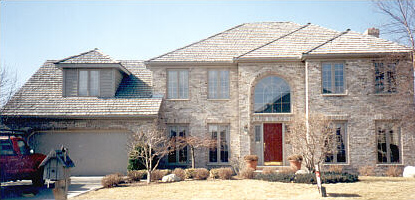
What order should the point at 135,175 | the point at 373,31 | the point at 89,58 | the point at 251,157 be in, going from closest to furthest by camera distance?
the point at 135,175 → the point at 251,157 → the point at 89,58 → the point at 373,31

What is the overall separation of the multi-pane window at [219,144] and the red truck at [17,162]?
27.3ft

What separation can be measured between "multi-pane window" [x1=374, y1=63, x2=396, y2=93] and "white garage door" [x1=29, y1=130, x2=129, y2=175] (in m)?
12.9

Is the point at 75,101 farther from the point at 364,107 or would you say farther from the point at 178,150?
the point at 364,107

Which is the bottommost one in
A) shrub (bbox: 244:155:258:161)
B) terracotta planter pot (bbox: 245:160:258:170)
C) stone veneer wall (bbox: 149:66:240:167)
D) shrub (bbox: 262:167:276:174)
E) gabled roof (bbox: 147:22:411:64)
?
shrub (bbox: 262:167:276:174)

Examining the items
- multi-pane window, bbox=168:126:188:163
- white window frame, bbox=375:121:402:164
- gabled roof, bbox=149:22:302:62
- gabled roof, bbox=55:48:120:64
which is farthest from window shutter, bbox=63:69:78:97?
white window frame, bbox=375:121:402:164

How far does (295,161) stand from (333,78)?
4.62 metres

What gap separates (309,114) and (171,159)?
24.8ft

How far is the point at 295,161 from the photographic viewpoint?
1631 centimetres

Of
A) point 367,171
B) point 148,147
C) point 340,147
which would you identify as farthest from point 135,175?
point 367,171

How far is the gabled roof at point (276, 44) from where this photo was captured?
16969 millimetres

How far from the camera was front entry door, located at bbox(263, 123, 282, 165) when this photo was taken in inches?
684

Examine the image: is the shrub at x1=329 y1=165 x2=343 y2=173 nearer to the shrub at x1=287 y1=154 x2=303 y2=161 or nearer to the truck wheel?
the shrub at x1=287 y1=154 x2=303 y2=161

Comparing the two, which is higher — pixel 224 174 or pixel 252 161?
pixel 252 161

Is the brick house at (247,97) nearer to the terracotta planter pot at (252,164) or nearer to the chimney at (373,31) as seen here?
the chimney at (373,31)
